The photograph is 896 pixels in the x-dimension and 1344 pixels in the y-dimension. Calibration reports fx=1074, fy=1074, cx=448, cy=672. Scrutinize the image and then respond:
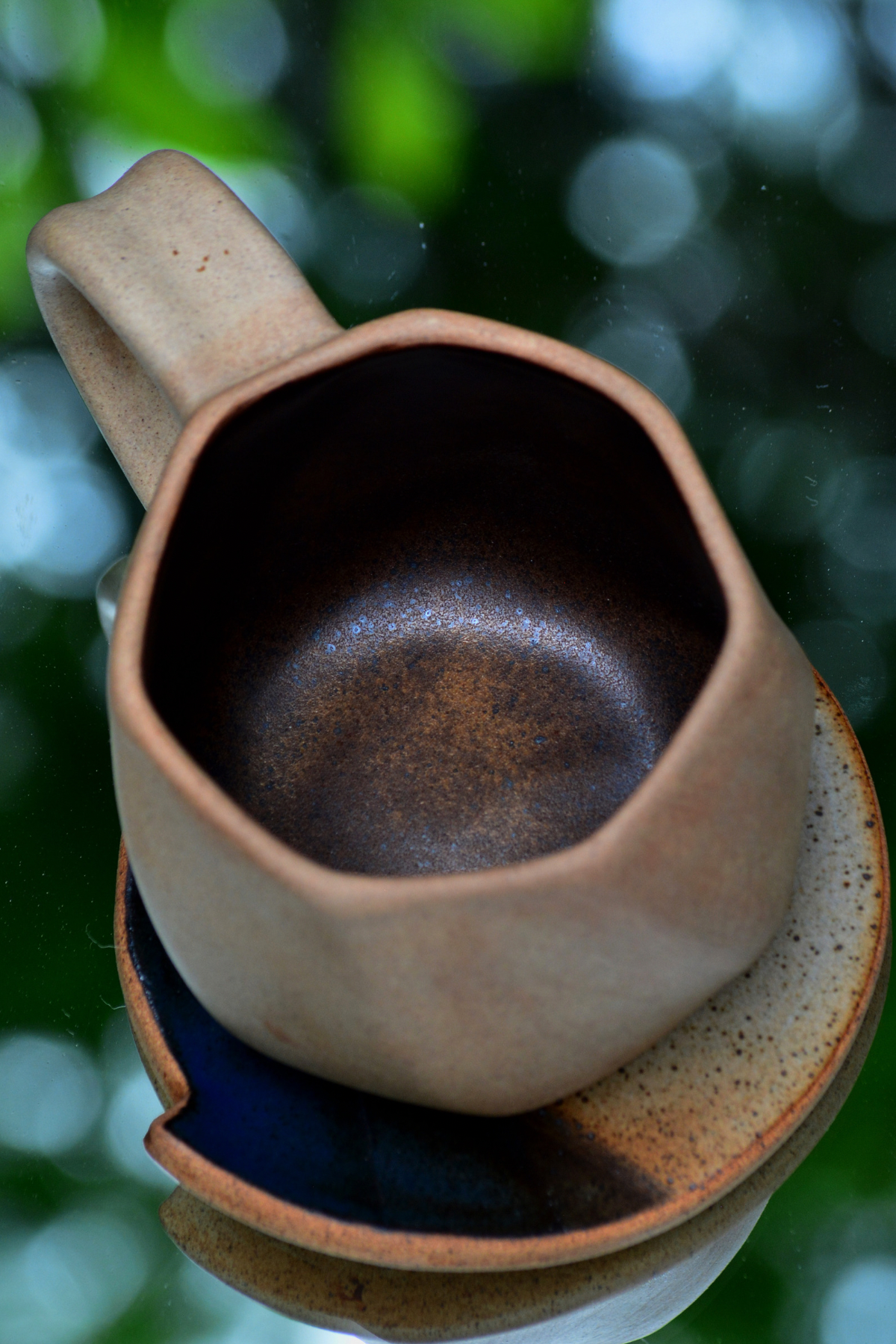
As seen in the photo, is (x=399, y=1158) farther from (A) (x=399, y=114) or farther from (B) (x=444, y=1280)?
(A) (x=399, y=114)

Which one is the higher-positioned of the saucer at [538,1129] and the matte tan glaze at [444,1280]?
the saucer at [538,1129]

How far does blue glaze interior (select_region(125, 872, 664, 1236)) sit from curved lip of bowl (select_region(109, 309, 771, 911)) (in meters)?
0.09

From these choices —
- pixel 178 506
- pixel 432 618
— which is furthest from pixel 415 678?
pixel 178 506

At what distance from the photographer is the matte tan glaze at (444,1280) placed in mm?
418

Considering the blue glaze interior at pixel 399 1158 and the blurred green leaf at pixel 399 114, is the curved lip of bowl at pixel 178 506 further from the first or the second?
the blurred green leaf at pixel 399 114

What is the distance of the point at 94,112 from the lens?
68cm

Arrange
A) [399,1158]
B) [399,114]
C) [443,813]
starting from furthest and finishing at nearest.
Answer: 1. [399,114]
2. [443,813]
3. [399,1158]

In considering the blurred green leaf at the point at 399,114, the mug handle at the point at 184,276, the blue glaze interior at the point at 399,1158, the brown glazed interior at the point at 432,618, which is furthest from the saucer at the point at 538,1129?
the blurred green leaf at the point at 399,114

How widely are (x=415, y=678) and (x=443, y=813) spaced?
80 mm

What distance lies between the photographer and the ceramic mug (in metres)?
0.30

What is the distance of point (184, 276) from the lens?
0.41 meters

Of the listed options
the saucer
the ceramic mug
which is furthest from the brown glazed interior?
the saucer

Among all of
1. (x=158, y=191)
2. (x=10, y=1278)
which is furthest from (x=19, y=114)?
(x=10, y=1278)

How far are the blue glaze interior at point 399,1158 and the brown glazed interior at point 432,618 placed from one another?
0.45 feet
